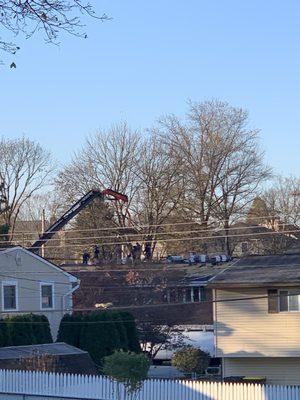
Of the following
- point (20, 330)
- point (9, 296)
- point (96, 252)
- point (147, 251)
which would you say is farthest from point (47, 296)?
point (147, 251)

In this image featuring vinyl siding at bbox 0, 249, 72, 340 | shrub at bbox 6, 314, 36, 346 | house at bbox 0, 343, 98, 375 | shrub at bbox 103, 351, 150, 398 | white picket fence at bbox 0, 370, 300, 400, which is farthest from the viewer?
vinyl siding at bbox 0, 249, 72, 340

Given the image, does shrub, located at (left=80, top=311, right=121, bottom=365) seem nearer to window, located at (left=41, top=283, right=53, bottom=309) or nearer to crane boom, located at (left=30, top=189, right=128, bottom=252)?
window, located at (left=41, top=283, right=53, bottom=309)

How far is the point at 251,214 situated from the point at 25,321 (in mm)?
27188

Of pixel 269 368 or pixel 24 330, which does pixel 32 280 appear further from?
pixel 269 368

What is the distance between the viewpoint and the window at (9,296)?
43344 mm

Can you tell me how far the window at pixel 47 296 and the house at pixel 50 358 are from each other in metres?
6.89

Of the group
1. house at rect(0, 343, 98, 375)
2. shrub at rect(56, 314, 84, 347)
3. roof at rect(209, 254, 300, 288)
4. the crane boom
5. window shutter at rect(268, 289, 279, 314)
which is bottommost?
house at rect(0, 343, 98, 375)

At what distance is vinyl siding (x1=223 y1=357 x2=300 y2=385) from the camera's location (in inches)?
1474

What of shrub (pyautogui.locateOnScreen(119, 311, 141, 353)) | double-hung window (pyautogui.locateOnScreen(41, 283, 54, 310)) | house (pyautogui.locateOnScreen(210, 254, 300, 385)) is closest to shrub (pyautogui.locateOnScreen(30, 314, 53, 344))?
shrub (pyautogui.locateOnScreen(119, 311, 141, 353))

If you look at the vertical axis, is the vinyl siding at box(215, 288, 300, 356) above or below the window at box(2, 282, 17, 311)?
below

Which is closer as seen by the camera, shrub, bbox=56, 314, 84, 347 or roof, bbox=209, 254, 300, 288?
roof, bbox=209, 254, 300, 288

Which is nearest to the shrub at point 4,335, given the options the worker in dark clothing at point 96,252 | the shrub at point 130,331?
the shrub at point 130,331

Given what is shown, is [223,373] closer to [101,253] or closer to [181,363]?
[181,363]

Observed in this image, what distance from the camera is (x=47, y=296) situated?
44969 millimetres
